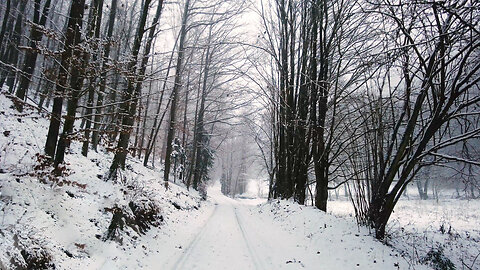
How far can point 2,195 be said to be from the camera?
4492 millimetres

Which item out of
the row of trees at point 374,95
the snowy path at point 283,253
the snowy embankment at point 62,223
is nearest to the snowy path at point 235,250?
the snowy path at point 283,253

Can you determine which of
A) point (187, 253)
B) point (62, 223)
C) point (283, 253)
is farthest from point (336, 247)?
→ point (62, 223)

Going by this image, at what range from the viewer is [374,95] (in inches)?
308

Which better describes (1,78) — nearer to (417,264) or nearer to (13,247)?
(13,247)

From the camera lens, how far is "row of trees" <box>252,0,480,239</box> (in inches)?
197

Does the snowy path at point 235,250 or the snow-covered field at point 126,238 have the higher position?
the snow-covered field at point 126,238

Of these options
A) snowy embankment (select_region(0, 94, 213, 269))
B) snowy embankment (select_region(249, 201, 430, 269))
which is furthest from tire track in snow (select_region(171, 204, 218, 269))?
snowy embankment (select_region(249, 201, 430, 269))

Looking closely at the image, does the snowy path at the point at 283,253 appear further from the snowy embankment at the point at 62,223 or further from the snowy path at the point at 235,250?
the snowy embankment at the point at 62,223

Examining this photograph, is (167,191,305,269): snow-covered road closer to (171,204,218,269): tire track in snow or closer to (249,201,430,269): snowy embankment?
(171,204,218,269): tire track in snow

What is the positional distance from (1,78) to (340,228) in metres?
17.2

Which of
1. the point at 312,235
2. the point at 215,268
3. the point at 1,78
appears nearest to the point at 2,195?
the point at 215,268

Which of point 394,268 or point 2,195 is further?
point 394,268

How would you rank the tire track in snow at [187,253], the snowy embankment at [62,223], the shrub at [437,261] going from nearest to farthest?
1. the snowy embankment at [62,223]
2. the tire track in snow at [187,253]
3. the shrub at [437,261]

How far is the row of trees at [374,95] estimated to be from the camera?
16.4ft
